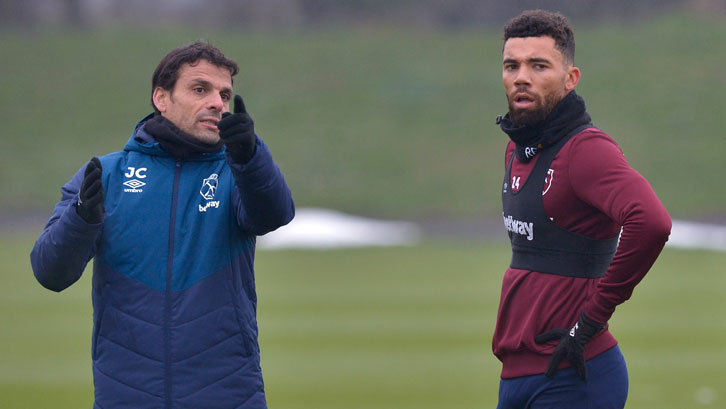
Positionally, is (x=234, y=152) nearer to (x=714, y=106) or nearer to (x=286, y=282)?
(x=286, y=282)

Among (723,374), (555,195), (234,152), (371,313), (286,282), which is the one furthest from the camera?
(286,282)

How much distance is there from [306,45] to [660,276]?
29367mm

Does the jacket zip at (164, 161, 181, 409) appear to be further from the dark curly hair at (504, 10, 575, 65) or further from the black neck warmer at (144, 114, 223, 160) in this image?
the dark curly hair at (504, 10, 575, 65)

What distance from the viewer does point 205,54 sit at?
4309 mm

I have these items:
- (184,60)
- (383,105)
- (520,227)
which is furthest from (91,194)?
(383,105)

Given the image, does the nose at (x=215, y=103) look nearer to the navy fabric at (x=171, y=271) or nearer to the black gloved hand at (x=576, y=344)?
the navy fabric at (x=171, y=271)

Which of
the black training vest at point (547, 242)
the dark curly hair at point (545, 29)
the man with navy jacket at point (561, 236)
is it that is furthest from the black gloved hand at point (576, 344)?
the dark curly hair at point (545, 29)

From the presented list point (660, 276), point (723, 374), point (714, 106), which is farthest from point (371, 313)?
point (714, 106)

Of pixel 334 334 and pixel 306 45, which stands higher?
pixel 306 45

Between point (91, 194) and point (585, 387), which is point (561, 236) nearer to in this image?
point (585, 387)

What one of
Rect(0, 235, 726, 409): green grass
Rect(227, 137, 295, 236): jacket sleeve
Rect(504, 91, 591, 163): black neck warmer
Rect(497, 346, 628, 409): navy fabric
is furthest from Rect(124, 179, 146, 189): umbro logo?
Rect(0, 235, 726, 409): green grass

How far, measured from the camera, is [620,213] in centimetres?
399

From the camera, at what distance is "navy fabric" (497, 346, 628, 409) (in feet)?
13.7

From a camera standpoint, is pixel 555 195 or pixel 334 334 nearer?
pixel 555 195
